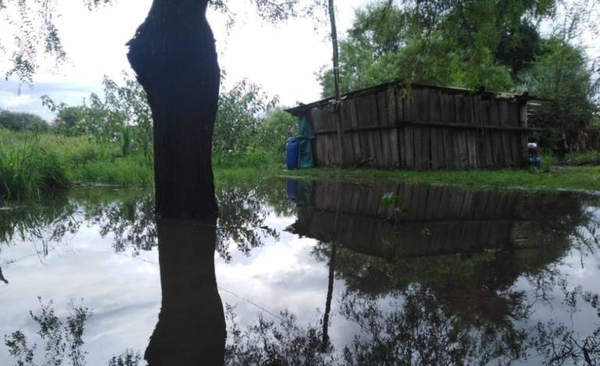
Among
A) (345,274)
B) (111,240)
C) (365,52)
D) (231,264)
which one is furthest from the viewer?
(365,52)

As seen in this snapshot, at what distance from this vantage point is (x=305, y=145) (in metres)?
16.3

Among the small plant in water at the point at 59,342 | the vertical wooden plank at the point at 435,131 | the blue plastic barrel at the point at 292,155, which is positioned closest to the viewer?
the small plant in water at the point at 59,342

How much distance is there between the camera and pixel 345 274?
2.85 meters

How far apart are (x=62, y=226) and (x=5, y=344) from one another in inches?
116

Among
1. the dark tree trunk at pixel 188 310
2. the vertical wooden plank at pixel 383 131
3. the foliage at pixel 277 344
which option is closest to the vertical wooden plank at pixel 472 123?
the vertical wooden plank at pixel 383 131

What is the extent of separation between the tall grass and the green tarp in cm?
915

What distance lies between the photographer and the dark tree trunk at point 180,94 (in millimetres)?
4520

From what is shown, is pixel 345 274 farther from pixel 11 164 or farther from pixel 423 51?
pixel 11 164

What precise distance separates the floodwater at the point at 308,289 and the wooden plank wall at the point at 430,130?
778cm

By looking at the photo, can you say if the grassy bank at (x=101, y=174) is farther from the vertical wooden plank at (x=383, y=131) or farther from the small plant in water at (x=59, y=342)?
the small plant in water at (x=59, y=342)

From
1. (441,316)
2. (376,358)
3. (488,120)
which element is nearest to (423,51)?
(441,316)

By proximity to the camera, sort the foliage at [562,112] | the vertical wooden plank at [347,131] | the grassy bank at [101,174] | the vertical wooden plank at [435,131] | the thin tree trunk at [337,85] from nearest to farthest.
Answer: the grassy bank at [101,174], the thin tree trunk at [337,85], the vertical wooden plank at [435,131], the vertical wooden plank at [347,131], the foliage at [562,112]

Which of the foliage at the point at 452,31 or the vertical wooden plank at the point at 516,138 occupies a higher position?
the foliage at the point at 452,31

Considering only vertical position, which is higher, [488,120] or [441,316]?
[488,120]
